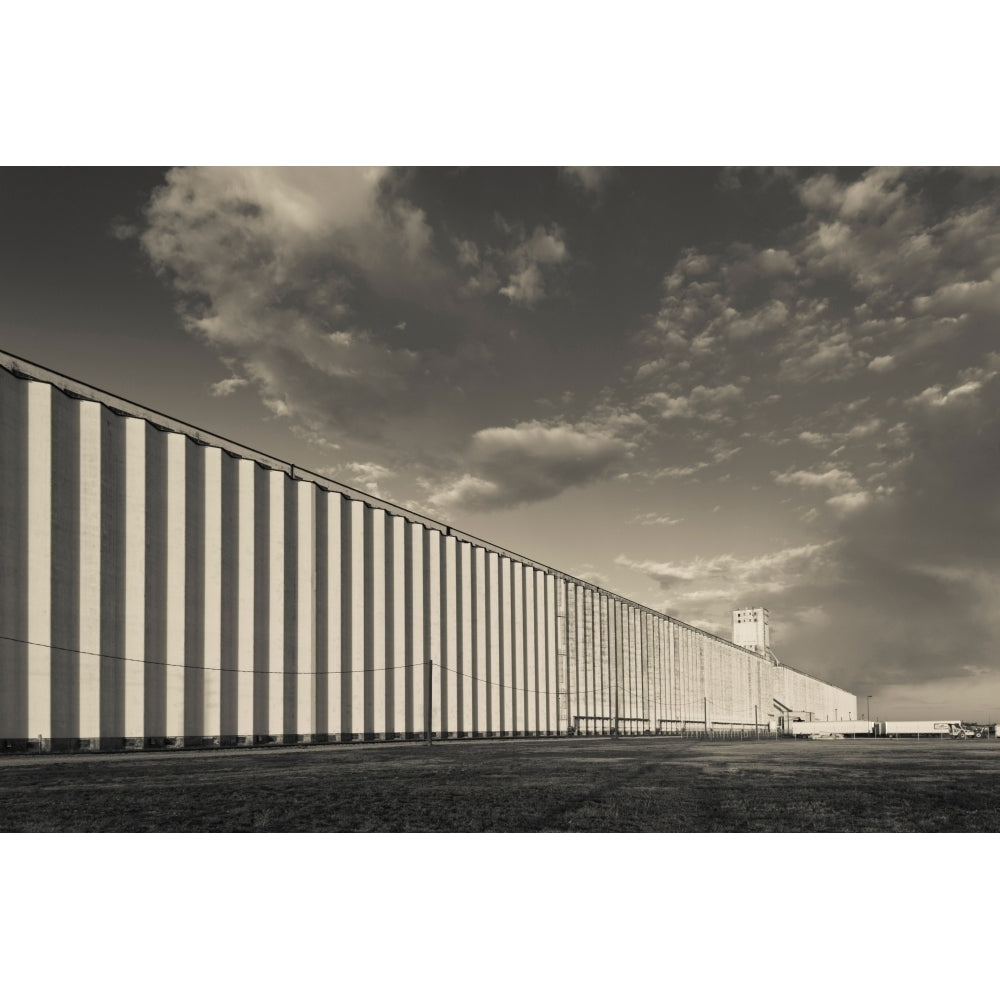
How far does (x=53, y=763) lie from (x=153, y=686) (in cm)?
968

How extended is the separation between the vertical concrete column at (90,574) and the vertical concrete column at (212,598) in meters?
5.46

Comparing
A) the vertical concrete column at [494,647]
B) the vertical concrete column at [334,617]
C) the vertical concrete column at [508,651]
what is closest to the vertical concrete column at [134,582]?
the vertical concrete column at [334,617]

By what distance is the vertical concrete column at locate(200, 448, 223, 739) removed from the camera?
35.8 metres

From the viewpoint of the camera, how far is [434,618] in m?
53.7

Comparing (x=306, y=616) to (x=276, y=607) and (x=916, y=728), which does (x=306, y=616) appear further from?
(x=916, y=728)

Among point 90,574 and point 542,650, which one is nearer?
point 90,574

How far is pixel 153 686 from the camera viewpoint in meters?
33.2

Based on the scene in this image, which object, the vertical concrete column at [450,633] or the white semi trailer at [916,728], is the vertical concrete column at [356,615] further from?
the white semi trailer at [916,728]

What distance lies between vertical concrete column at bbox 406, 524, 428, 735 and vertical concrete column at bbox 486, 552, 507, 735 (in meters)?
8.96

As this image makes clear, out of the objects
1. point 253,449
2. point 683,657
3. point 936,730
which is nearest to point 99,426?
point 253,449

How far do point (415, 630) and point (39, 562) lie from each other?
24849mm

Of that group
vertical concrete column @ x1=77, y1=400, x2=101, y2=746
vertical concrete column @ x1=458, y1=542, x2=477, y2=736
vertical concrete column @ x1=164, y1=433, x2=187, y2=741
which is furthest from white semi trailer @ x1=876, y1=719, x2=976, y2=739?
vertical concrete column @ x1=77, y1=400, x2=101, y2=746

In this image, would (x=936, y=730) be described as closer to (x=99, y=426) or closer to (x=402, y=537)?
(x=402, y=537)

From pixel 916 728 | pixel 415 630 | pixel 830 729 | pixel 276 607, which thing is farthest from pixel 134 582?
pixel 916 728
